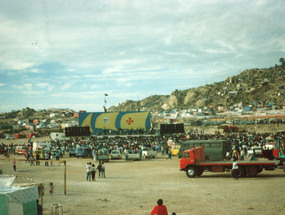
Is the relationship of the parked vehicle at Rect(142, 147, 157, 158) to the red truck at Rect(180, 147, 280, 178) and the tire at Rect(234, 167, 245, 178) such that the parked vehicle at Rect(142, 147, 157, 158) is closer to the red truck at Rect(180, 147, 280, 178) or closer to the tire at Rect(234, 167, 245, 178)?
the red truck at Rect(180, 147, 280, 178)

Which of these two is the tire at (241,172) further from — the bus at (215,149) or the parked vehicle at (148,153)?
the parked vehicle at (148,153)

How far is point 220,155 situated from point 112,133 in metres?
48.8

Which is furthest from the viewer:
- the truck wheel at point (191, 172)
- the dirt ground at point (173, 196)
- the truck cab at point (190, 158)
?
the truck cab at point (190, 158)

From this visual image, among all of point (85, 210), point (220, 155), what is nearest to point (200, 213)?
point (85, 210)

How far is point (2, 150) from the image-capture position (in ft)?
154

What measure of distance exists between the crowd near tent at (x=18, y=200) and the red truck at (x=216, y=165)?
13.4 metres

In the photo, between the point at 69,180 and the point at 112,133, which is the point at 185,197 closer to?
the point at 69,180

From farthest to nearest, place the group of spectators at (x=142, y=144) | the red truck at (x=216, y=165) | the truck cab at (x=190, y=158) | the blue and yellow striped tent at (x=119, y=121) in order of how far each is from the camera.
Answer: the blue and yellow striped tent at (x=119, y=121) < the group of spectators at (x=142, y=144) < the truck cab at (x=190, y=158) < the red truck at (x=216, y=165)

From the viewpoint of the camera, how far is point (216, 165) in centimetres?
1988

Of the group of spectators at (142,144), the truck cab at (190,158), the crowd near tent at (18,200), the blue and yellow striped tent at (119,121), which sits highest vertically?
the blue and yellow striped tent at (119,121)

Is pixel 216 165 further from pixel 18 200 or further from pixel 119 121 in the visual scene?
pixel 119 121

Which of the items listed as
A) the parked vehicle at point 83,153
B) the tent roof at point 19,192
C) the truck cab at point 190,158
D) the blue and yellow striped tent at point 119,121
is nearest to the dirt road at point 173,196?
the truck cab at point 190,158

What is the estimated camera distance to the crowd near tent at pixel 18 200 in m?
8.23

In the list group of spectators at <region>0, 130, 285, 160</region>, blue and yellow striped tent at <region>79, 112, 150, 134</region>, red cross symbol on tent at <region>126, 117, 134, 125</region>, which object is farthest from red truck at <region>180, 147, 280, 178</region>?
red cross symbol on tent at <region>126, 117, 134, 125</region>
